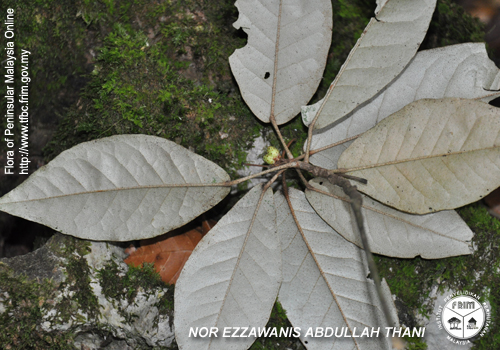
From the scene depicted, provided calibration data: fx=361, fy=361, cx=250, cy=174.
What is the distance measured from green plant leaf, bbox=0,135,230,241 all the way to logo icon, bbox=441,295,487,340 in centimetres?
138

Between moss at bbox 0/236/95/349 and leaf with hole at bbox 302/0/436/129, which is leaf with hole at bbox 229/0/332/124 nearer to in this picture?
leaf with hole at bbox 302/0/436/129

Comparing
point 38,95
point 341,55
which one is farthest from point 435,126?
point 38,95

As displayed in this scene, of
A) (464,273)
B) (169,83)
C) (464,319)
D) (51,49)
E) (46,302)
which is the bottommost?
(464,319)

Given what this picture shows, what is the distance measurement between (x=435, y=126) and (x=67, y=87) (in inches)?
82.0

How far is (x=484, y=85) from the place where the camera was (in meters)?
1.78

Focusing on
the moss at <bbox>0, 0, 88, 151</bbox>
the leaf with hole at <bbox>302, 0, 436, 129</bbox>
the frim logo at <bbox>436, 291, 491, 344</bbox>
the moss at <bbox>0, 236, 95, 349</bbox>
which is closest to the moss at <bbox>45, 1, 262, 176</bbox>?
the moss at <bbox>0, 0, 88, 151</bbox>

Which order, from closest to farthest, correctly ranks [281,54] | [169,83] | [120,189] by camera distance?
[120,189] < [281,54] < [169,83]

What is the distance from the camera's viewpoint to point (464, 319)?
A: 190 cm

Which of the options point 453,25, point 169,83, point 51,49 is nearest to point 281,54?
point 169,83

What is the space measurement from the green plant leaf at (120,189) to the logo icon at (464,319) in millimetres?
1378

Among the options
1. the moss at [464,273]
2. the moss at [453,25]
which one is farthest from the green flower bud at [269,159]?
the moss at [453,25]

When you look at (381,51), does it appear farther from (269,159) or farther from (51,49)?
(51,49)

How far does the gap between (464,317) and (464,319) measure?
0.01 m

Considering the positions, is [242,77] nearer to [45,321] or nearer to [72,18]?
[72,18]
